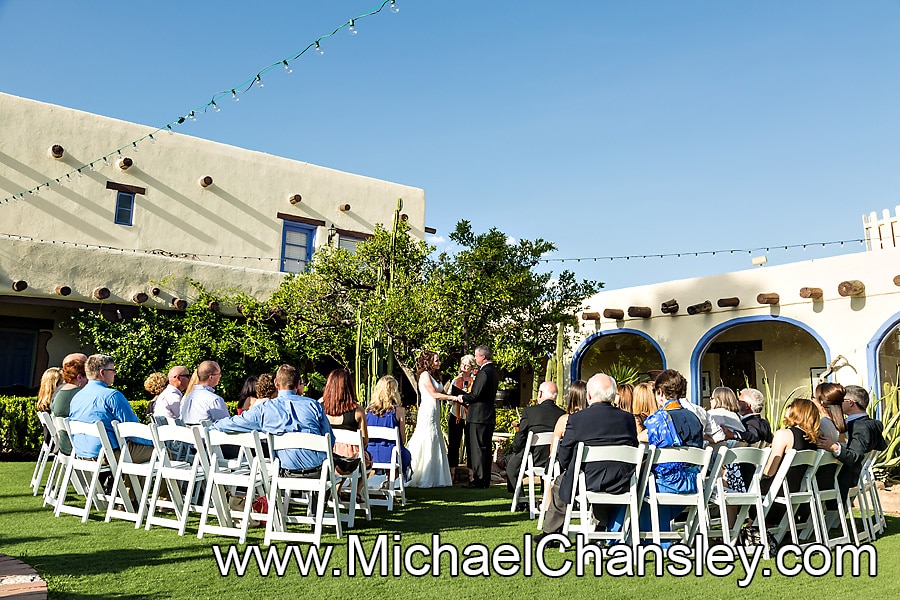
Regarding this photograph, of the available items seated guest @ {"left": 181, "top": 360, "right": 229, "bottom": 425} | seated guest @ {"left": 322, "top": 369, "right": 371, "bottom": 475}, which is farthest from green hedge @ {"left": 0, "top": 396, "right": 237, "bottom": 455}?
seated guest @ {"left": 322, "top": 369, "right": 371, "bottom": 475}

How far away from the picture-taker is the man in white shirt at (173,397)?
6.96 meters

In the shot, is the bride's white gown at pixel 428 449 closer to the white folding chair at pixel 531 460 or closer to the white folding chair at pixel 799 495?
the white folding chair at pixel 531 460

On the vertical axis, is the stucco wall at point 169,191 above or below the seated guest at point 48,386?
above

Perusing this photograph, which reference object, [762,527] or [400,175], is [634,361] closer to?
[400,175]

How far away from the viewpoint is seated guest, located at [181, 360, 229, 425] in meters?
6.48

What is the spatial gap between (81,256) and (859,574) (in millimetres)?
11865

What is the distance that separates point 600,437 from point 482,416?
135 inches

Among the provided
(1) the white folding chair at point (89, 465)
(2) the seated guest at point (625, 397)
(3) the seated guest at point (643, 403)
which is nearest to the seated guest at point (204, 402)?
(1) the white folding chair at point (89, 465)

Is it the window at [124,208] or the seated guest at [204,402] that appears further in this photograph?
the window at [124,208]

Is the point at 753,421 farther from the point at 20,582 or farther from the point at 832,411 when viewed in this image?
the point at 20,582

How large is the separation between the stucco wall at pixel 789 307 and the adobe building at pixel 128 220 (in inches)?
260

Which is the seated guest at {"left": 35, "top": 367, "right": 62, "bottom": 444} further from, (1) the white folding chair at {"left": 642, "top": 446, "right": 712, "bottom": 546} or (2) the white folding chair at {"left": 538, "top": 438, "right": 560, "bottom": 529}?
(1) the white folding chair at {"left": 642, "top": 446, "right": 712, "bottom": 546}

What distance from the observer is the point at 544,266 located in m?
12.7

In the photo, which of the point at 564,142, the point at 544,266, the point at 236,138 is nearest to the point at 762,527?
the point at 544,266
